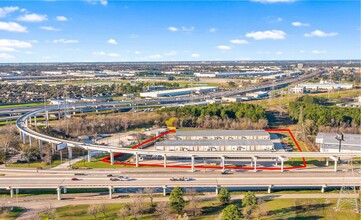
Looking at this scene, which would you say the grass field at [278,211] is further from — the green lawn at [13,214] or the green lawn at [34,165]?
the green lawn at [34,165]

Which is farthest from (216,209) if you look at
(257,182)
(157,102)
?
(157,102)

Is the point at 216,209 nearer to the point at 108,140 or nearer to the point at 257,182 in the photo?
the point at 257,182

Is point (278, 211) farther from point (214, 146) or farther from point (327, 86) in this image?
point (327, 86)

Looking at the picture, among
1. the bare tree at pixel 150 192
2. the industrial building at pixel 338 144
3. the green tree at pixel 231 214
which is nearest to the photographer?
the green tree at pixel 231 214

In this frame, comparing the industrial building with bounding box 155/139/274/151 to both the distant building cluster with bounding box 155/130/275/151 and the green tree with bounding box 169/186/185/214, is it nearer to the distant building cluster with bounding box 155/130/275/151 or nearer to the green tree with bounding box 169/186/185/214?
the distant building cluster with bounding box 155/130/275/151

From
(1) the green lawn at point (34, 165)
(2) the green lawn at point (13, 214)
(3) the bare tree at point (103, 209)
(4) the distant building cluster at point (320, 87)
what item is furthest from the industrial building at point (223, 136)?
(4) the distant building cluster at point (320, 87)

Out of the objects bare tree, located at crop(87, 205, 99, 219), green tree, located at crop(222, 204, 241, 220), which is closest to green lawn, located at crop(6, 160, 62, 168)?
Answer: bare tree, located at crop(87, 205, 99, 219)
